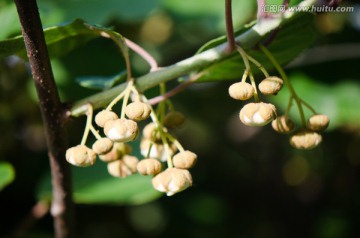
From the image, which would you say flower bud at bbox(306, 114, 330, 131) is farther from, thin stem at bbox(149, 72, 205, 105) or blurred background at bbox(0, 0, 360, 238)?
blurred background at bbox(0, 0, 360, 238)

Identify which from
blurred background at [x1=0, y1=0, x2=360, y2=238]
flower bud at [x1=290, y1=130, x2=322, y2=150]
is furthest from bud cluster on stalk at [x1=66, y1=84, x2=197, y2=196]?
blurred background at [x1=0, y1=0, x2=360, y2=238]

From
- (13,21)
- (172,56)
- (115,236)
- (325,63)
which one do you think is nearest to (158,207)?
(115,236)

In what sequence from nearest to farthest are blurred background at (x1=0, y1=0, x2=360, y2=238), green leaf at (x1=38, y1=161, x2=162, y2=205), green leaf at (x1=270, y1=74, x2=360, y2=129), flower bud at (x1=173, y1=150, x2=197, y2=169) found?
flower bud at (x1=173, y1=150, x2=197, y2=169) < green leaf at (x1=38, y1=161, x2=162, y2=205) < blurred background at (x1=0, y1=0, x2=360, y2=238) < green leaf at (x1=270, y1=74, x2=360, y2=129)

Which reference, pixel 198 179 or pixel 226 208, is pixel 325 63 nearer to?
pixel 198 179

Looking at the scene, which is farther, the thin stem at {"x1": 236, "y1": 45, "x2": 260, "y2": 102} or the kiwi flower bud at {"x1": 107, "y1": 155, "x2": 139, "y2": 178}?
the kiwi flower bud at {"x1": 107, "y1": 155, "x2": 139, "y2": 178}

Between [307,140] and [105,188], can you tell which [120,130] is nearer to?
[307,140]

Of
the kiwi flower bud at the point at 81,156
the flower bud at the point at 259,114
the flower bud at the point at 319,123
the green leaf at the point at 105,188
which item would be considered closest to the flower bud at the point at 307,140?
the flower bud at the point at 319,123

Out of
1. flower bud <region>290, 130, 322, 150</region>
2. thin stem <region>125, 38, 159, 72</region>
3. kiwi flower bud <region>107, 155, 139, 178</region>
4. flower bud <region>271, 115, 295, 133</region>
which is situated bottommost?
kiwi flower bud <region>107, 155, 139, 178</region>
